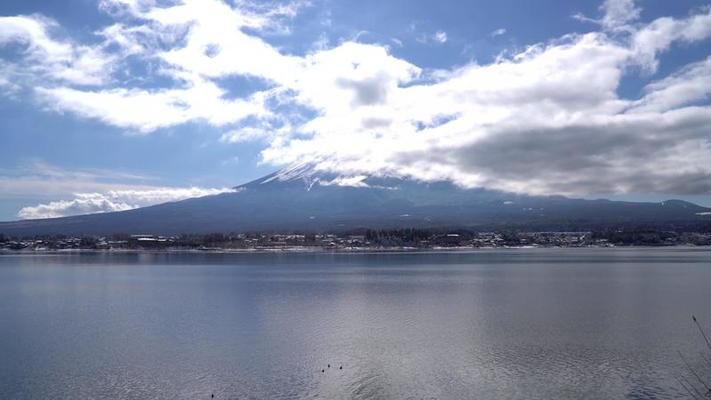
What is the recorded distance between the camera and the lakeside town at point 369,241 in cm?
8344

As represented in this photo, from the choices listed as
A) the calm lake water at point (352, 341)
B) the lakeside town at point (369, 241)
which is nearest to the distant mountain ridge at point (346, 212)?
the lakeside town at point (369, 241)

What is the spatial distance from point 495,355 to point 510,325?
443cm

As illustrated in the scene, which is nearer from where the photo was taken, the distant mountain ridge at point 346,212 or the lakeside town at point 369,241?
the lakeside town at point 369,241

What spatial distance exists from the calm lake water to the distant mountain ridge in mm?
85313

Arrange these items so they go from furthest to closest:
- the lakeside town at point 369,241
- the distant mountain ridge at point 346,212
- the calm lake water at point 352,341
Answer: the distant mountain ridge at point 346,212
the lakeside town at point 369,241
the calm lake water at point 352,341

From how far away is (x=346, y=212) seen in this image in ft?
502

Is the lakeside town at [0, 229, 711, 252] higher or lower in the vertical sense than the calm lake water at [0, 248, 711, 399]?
higher

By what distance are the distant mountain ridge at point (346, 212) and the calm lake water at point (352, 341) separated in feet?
280

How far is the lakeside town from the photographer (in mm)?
83438

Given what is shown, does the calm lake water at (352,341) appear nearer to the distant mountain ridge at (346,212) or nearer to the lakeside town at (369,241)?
the lakeside town at (369,241)

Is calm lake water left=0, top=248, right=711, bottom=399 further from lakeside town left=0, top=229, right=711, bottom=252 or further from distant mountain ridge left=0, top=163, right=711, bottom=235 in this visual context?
distant mountain ridge left=0, top=163, right=711, bottom=235

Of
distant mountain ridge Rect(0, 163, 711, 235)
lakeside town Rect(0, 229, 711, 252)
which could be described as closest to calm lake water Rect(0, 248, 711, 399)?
lakeside town Rect(0, 229, 711, 252)

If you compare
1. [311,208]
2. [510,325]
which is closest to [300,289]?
[510,325]

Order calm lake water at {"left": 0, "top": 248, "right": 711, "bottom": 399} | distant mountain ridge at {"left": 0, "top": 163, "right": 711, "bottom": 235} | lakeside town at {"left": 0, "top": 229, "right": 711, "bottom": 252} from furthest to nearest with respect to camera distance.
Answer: distant mountain ridge at {"left": 0, "top": 163, "right": 711, "bottom": 235}, lakeside town at {"left": 0, "top": 229, "right": 711, "bottom": 252}, calm lake water at {"left": 0, "top": 248, "right": 711, "bottom": 399}
